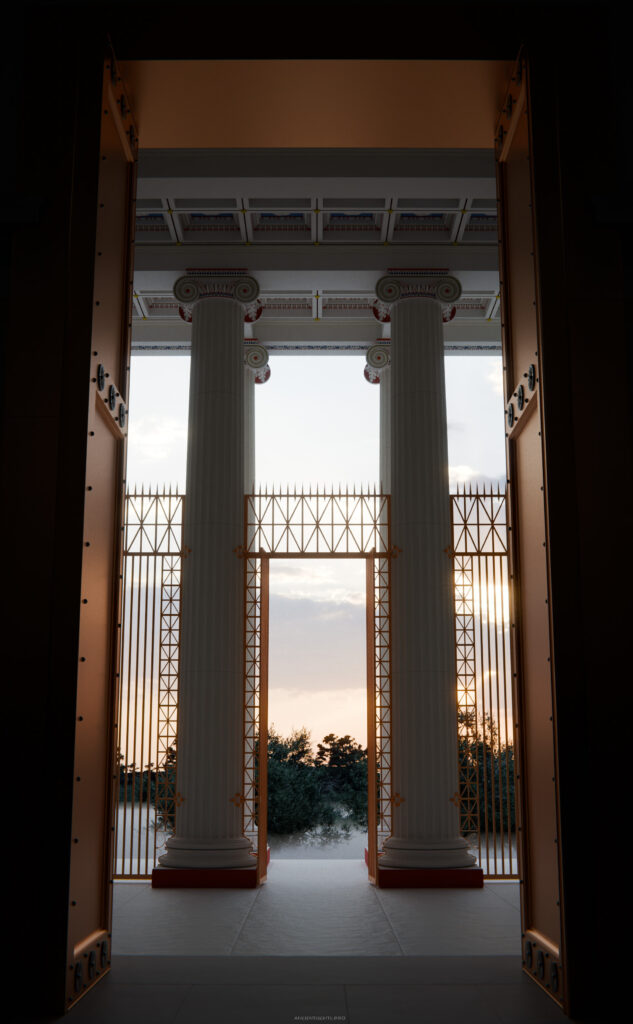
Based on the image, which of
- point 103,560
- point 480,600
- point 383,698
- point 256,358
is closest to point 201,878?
point 383,698

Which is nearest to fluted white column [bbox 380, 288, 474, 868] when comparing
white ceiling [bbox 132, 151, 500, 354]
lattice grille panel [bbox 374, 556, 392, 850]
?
lattice grille panel [bbox 374, 556, 392, 850]

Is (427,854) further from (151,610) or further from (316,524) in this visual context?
(151,610)

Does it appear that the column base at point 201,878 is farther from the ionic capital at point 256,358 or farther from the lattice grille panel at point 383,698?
the ionic capital at point 256,358

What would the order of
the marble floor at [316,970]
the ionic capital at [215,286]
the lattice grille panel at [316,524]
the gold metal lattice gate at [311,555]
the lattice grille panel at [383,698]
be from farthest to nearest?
the ionic capital at [215,286]
the lattice grille panel at [316,524]
the gold metal lattice gate at [311,555]
the lattice grille panel at [383,698]
the marble floor at [316,970]

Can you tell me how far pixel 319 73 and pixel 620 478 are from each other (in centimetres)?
343

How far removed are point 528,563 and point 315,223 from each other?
28.5ft

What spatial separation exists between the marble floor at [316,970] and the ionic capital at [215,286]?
26.7ft

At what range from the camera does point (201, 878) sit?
1179 cm

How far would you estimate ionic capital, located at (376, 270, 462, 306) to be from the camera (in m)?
13.7

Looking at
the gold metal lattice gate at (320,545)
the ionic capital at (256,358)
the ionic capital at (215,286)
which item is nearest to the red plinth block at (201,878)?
Result: the gold metal lattice gate at (320,545)

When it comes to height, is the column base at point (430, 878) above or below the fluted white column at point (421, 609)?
below

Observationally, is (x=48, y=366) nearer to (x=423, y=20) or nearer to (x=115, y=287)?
(x=115, y=287)

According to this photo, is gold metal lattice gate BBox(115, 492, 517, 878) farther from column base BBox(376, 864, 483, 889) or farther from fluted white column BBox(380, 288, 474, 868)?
column base BBox(376, 864, 483, 889)

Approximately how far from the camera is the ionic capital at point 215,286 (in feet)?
44.7
